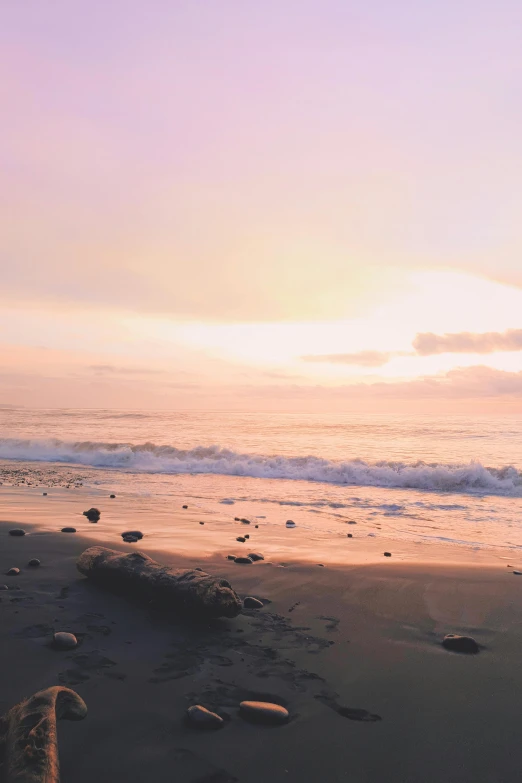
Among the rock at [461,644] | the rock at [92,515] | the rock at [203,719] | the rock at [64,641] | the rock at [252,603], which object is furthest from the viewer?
the rock at [92,515]

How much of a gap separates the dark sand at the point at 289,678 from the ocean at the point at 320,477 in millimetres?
4572

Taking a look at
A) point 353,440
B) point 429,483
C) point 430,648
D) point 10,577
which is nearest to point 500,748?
point 430,648

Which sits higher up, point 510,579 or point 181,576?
point 181,576

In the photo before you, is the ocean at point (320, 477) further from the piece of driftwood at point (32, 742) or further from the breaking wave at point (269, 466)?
the piece of driftwood at point (32, 742)

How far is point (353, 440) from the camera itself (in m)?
32.2

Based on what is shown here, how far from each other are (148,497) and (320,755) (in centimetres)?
1104

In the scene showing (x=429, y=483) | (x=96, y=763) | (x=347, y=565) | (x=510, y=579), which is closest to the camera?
(x=96, y=763)

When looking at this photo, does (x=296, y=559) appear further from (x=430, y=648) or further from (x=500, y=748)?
(x=500, y=748)

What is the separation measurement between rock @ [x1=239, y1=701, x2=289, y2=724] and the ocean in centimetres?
677

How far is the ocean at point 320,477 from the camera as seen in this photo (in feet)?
37.4

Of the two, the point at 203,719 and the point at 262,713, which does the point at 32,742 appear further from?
the point at 262,713

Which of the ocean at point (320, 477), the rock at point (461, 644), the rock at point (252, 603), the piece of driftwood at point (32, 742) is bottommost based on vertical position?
the ocean at point (320, 477)

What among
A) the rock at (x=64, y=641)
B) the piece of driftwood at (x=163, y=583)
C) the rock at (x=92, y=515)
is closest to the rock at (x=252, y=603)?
the piece of driftwood at (x=163, y=583)

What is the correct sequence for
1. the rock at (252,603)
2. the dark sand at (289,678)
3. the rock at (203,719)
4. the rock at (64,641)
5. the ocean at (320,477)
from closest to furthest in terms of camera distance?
the dark sand at (289,678), the rock at (203,719), the rock at (64,641), the rock at (252,603), the ocean at (320,477)
